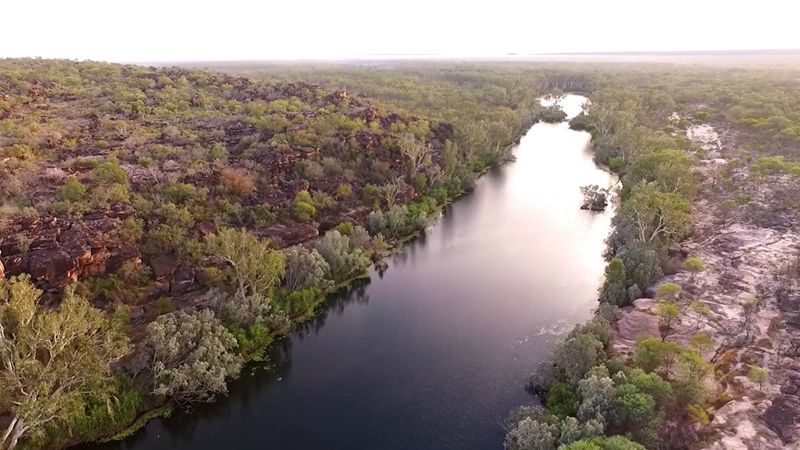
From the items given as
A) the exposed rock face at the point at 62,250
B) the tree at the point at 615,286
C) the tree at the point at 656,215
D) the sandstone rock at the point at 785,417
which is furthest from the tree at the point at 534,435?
the exposed rock face at the point at 62,250

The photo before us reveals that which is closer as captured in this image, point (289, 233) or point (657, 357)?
point (657, 357)

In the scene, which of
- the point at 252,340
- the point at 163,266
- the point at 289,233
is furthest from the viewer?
the point at 289,233

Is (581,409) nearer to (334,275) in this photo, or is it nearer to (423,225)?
(334,275)

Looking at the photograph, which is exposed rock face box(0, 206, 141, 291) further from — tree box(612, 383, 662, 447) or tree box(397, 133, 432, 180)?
tree box(397, 133, 432, 180)

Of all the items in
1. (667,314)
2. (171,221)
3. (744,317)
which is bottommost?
(744,317)

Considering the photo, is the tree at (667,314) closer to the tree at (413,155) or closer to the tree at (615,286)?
the tree at (615,286)

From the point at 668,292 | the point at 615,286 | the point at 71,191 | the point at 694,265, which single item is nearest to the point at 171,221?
the point at 71,191

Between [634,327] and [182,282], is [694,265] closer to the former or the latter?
[634,327]

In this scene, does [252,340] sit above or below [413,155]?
below
